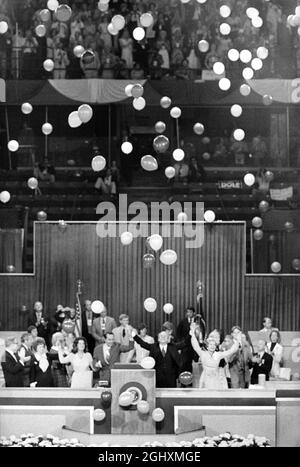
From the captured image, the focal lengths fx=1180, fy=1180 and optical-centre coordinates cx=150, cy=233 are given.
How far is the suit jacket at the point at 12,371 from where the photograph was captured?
10.1 metres

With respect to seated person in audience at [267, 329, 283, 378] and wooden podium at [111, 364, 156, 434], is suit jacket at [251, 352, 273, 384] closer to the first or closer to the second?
seated person in audience at [267, 329, 283, 378]

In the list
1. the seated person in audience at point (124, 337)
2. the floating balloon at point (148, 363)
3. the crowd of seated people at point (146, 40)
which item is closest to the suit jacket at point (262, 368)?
the seated person in audience at point (124, 337)

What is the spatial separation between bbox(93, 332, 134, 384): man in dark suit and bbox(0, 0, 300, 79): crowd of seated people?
498 cm

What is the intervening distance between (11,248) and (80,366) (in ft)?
13.8

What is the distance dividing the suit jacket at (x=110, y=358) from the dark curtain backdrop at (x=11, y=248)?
3.66m

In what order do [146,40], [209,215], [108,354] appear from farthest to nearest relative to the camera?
[146,40], [209,215], [108,354]

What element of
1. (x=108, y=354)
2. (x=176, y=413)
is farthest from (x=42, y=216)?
(x=176, y=413)

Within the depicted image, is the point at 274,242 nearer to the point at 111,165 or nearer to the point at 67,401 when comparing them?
the point at 111,165

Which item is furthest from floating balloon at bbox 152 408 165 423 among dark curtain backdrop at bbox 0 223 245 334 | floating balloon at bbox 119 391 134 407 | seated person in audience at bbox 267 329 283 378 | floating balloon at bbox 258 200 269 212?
floating balloon at bbox 258 200 269 212

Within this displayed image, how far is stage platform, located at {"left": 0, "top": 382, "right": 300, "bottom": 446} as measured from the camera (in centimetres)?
955

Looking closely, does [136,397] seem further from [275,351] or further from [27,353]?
[275,351]

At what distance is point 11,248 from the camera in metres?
14.1

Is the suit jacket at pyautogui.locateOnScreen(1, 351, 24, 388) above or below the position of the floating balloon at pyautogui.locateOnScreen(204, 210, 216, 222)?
below
